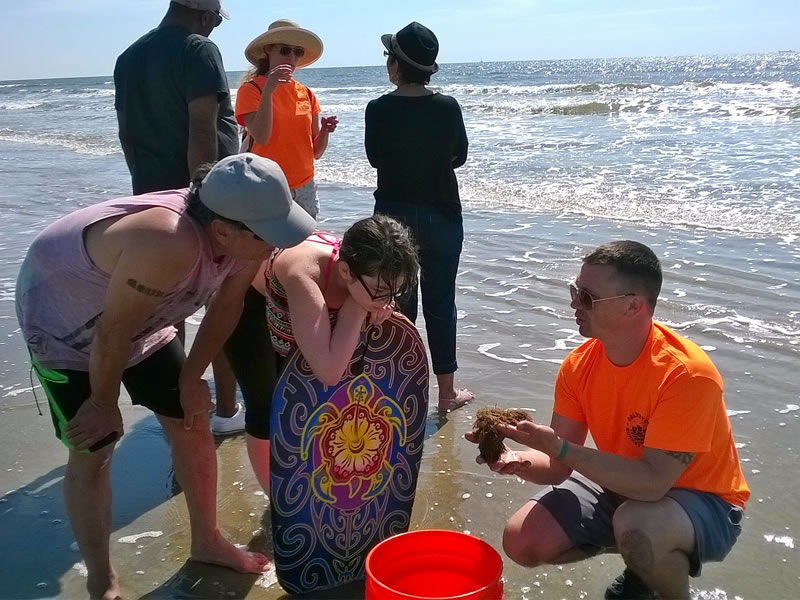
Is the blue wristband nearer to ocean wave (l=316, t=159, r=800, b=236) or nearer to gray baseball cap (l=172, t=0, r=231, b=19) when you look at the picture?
gray baseball cap (l=172, t=0, r=231, b=19)

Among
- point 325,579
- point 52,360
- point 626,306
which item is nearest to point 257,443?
point 325,579

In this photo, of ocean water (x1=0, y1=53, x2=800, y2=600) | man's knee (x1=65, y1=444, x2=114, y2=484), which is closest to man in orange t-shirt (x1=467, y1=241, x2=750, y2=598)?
ocean water (x1=0, y1=53, x2=800, y2=600)

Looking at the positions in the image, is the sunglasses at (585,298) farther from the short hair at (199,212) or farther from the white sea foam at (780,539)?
the white sea foam at (780,539)

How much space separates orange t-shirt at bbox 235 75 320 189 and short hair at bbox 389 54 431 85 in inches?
28.2

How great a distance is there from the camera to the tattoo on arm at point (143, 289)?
2.42 metres

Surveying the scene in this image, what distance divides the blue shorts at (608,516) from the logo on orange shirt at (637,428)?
7.6 inches

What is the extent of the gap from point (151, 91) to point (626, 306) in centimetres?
259

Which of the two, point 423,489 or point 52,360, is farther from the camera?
point 423,489

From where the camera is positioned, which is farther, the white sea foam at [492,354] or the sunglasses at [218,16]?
the white sea foam at [492,354]

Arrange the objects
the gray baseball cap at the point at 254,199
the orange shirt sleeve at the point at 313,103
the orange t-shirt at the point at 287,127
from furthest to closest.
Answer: the orange shirt sleeve at the point at 313,103
the orange t-shirt at the point at 287,127
the gray baseball cap at the point at 254,199

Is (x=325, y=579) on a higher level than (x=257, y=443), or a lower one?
lower

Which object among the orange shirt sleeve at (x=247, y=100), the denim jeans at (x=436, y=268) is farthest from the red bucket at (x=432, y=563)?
the orange shirt sleeve at (x=247, y=100)

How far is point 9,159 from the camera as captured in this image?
1653 cm

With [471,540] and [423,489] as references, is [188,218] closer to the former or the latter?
[471,540]
